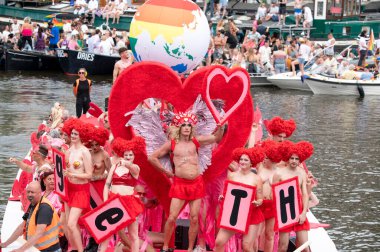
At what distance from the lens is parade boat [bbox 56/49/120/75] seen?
35.6m

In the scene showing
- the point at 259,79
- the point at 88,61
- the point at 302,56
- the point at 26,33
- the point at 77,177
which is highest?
the point at 77,177

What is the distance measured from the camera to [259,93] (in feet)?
105

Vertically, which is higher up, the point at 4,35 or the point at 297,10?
the point at 297,10

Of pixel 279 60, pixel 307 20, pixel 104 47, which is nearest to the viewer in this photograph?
pixel 279 60

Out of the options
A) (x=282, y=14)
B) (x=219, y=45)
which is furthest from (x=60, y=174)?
(x=282, y=14)

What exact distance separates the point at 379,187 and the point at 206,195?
6856 mm

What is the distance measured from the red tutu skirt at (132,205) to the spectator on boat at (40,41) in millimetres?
28310

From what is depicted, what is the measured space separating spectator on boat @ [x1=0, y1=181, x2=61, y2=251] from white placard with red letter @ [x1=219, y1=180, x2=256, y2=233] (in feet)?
5.83

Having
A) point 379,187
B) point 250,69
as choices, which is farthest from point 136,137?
point 250,69

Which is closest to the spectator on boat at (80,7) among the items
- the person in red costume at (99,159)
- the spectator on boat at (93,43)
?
the spectator on boat at (93,43)

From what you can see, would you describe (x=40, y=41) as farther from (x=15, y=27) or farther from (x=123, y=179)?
(x=123, y=179)

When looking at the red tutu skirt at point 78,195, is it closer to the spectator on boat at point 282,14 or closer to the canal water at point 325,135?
the canal water at point 325,135

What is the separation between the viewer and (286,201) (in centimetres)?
1041

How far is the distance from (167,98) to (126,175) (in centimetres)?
108
